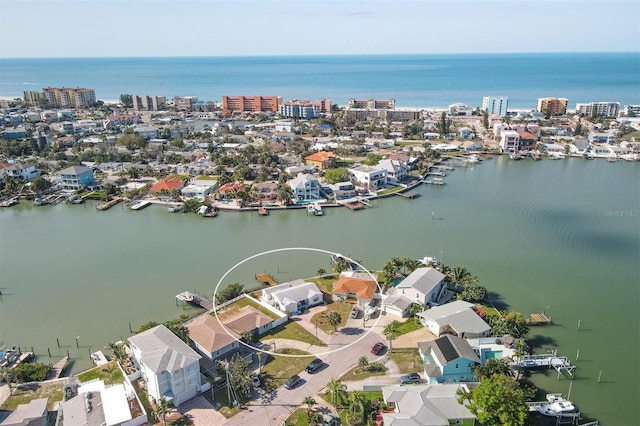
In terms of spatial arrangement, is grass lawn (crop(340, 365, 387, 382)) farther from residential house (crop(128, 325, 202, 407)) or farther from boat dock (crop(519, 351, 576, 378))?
boat dock (crop(519, 351, 576, 378))

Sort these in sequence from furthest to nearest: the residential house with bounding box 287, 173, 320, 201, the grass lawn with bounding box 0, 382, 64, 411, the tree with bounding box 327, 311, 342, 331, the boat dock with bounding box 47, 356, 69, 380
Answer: the residential house with bounding box 287, 173, 320, 201, the tree with bounding box 327, 311, 342, 331, the boat dock with bounding box 47, 356, 69, 380, the grass lawn with bounding box 0, 382, 64, 411

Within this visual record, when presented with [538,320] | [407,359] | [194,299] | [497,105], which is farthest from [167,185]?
[497,105]

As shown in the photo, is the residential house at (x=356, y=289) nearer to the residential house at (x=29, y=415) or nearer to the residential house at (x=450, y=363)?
the residential house at (x=450, y=363)

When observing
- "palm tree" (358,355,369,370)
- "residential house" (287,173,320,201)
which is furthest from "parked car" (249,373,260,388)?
"residential house" (287,173,320,201)

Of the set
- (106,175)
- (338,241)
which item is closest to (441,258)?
(338,241)

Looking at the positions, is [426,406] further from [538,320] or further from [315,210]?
[315,210]
